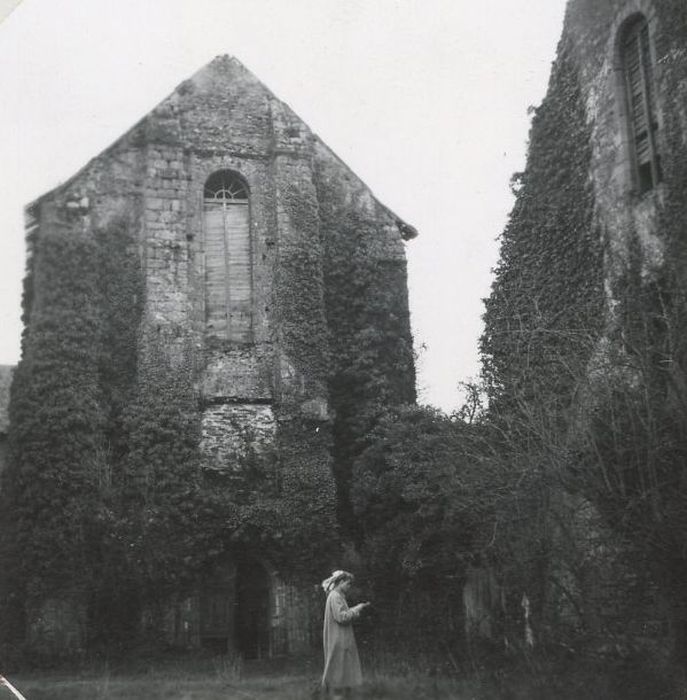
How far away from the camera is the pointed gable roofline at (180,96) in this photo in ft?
62.3

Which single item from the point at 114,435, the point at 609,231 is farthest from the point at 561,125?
the point at 114,435

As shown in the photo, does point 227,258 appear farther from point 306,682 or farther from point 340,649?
point 340,649

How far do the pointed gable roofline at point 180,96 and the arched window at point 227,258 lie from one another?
195 centimetres

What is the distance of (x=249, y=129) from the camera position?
20.2 m

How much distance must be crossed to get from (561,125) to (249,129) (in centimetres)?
745

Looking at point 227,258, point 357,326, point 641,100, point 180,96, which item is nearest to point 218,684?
point 357,326

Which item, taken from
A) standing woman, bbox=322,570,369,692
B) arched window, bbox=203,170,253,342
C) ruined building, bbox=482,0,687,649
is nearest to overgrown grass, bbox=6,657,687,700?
ruined building, bbox=482,0,687,649

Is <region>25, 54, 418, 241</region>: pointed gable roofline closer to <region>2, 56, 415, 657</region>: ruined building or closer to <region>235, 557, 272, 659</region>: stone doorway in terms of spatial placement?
<region>2, 56, 415, 657</region>: ruined building


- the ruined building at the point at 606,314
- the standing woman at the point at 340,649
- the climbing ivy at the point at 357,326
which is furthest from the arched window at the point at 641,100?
the standing woman at the point at 340,649

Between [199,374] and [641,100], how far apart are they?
31.9 feet

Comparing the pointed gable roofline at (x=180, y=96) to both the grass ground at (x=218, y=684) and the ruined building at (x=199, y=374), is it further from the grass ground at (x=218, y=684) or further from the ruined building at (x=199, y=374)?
the grass ground at (x=218, y=684)

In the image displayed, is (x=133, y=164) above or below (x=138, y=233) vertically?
above

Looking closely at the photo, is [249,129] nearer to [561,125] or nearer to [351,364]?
[351,364]

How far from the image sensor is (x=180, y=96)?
20031 millimetres
